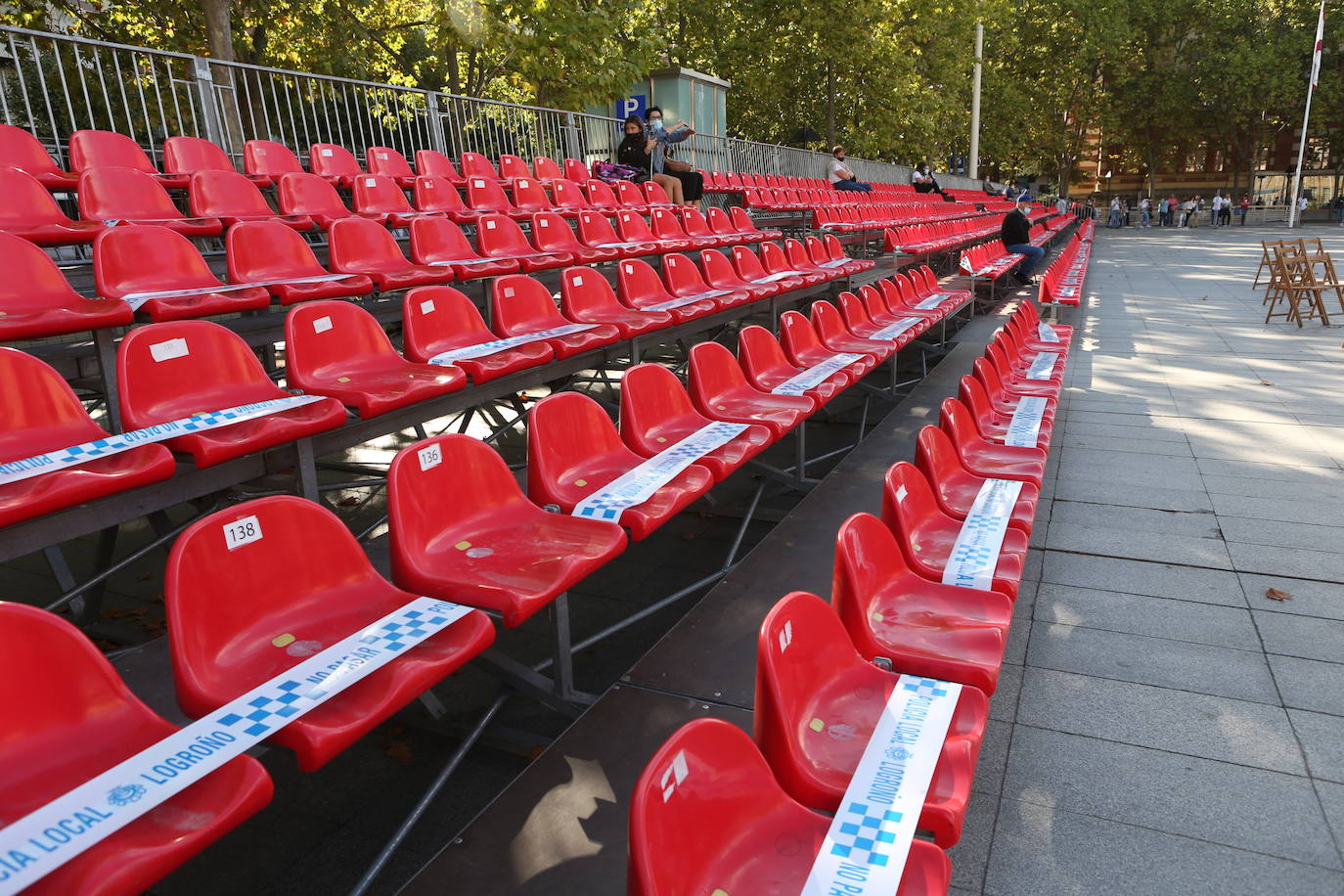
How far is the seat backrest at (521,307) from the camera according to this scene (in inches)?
174

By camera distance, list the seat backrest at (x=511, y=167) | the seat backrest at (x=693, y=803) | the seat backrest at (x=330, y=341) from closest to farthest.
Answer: the seat backrest at (x=693, y=803) < the seat backrest at (x=330, y=341) < the seat backrest at (x=511, y=167)

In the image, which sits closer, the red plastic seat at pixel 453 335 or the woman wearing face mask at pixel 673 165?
the red plastic seat at pixel 453 335

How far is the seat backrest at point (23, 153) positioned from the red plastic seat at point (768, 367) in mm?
3963

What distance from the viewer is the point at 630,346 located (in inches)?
189

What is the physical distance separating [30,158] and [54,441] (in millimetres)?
3437

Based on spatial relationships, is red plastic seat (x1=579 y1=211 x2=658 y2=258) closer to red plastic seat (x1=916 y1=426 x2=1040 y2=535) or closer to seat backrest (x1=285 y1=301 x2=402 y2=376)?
seat backrest (x1=285 y1=301 x2=402 y2=376)

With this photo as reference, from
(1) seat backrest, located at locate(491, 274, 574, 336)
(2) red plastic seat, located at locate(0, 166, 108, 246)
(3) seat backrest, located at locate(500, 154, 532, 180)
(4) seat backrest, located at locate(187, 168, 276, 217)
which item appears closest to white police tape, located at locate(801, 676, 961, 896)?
(1) seat backrest, located at locate(491, 274, 574, 336)

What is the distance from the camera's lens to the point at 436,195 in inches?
259

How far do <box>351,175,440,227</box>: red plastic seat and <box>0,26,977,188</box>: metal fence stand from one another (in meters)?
1.06

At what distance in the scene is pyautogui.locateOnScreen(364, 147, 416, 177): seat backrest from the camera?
23.0 feet

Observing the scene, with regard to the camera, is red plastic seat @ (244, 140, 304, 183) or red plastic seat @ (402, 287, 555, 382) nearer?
red plastic seat @ (402, 287, 555, 382)

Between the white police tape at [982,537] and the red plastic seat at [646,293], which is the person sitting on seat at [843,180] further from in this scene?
the white police tape at [982,537]

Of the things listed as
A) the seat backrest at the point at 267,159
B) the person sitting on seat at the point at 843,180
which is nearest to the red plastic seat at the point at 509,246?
the seat backrest at the point at 267,159

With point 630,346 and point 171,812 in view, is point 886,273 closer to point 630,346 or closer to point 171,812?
point 630,346
